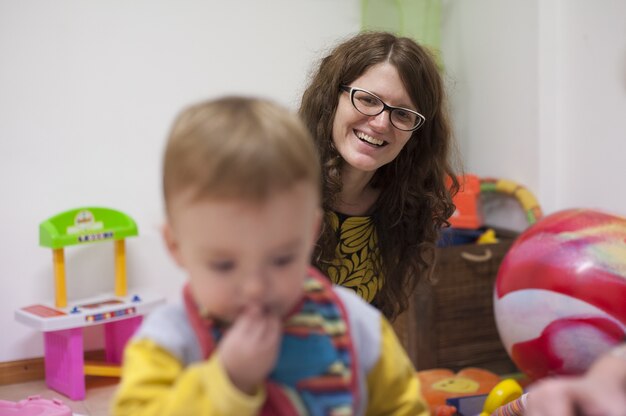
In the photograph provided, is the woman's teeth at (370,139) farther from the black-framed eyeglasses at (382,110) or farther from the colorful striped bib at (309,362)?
the colorful striped bib at (309,362)

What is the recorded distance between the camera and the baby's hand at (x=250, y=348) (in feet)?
2.02

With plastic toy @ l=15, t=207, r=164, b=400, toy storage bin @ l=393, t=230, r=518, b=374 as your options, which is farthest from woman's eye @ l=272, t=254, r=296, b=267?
plastic toy @ l=15, t=207, r=164, b=400

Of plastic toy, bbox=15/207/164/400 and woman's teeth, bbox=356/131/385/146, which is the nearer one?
woman's teeth, bbox=356/131/385/146

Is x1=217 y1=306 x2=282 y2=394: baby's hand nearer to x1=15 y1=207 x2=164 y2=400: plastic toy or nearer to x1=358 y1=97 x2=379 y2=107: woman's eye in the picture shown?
x1=358 y1=97 x2=379 y2=107: woman's eye

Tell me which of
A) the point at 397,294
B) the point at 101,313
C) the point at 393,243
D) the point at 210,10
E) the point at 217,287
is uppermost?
the point at 210,10

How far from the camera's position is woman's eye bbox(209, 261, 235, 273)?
0.63 meters

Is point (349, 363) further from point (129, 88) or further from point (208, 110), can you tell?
point (129, 88)

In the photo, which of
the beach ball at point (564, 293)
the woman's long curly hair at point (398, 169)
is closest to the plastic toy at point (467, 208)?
the beach ball at point (564, 293)

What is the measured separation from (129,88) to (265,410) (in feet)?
7.41

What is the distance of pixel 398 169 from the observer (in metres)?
1.60

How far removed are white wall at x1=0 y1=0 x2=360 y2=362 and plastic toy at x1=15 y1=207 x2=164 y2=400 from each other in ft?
0.47

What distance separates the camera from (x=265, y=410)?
2.19 feet

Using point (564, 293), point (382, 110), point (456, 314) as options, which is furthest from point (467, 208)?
point (382, 110)

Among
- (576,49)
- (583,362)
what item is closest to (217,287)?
(583,362)
